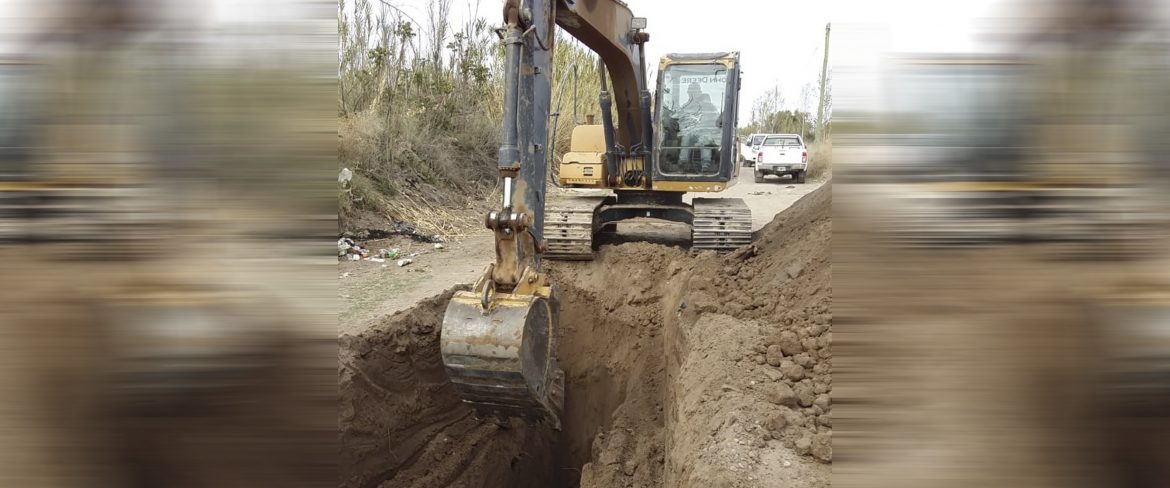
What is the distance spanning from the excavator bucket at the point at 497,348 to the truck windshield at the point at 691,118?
477cm

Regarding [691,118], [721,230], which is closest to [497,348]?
[721,230]

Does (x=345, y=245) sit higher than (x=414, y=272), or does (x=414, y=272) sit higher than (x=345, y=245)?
Result: (x=345, y=245)

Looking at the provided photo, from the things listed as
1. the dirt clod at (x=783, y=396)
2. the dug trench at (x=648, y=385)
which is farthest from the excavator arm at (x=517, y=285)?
the dirt clod at (x=783, y=396)

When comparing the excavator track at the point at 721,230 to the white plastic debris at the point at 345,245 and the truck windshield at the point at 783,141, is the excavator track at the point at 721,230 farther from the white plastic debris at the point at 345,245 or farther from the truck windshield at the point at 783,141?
the truck windshield at the point at 783,141

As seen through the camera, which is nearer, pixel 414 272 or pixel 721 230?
pixel 721 230

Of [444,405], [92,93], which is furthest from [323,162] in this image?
[444,405]

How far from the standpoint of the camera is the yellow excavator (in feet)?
11.1

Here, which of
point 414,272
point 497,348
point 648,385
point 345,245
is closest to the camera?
point 497,348

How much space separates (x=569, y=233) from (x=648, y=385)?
7.87 feet

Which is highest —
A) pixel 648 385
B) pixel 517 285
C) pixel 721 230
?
pixel 517 285

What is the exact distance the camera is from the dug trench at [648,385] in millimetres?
3172

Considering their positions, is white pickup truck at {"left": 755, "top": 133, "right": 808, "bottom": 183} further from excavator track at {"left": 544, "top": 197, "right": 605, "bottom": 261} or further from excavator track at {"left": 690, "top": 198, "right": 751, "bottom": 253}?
excavator track at {"left": 544, "top": 197, "right": 605, "bottom": 261}

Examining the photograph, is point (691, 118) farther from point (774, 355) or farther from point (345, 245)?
point (774, 355)

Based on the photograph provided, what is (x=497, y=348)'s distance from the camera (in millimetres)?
3289
